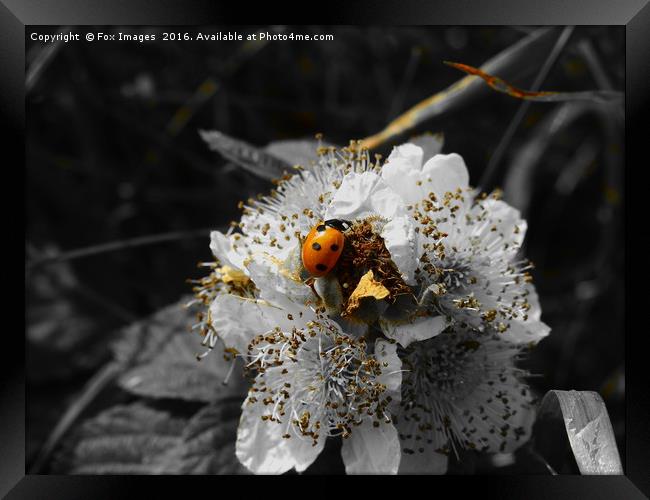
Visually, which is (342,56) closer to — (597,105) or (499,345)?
(597,105)

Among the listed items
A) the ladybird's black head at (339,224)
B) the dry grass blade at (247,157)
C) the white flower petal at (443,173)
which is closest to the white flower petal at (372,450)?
the ladybird's black head at (339,224)

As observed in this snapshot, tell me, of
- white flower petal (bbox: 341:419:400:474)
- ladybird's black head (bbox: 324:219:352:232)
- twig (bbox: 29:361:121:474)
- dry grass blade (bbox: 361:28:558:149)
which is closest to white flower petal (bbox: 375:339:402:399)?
white flower petal (bbox: 341:419:400:474)

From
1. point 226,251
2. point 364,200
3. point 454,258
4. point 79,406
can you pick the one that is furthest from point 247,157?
point 79,406

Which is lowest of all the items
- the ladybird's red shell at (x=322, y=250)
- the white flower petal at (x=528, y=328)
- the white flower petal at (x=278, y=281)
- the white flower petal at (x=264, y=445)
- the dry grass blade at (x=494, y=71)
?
the white flower petal at (x=264, y=445)

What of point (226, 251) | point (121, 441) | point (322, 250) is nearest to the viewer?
point (322, 250)

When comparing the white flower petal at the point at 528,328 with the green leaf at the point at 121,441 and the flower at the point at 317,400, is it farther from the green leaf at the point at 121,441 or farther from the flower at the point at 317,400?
the green leaf at the point at 121,441

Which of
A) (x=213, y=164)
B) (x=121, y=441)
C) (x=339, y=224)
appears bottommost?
(x=121, y=441)

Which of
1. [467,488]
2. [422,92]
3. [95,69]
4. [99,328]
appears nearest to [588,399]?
[467,488]

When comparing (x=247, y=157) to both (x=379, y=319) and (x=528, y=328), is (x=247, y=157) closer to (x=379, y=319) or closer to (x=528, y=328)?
(x=379, y=319)
